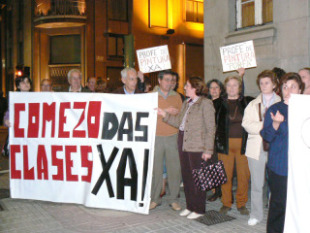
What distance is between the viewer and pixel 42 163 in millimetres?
5891

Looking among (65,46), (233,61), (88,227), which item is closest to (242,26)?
(233,61)

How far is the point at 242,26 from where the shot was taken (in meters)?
9.24

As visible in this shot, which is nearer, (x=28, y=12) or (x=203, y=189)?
(x=203, y=189)

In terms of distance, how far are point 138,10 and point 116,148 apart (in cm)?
1908

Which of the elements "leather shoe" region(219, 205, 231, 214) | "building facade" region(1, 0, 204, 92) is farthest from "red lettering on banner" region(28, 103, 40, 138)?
"building facade" region(1, 0, 204, 92)

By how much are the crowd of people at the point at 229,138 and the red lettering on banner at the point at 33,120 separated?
1.37 feet

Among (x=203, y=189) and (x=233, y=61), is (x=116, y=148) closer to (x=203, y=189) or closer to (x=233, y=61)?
(x=203, y=189)

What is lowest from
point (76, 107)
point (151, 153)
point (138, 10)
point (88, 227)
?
point (88, 227)

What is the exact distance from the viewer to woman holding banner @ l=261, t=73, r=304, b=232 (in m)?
3.94

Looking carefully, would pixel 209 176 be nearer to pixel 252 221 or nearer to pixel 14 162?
pixel 252 221

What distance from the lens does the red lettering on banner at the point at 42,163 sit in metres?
5.87

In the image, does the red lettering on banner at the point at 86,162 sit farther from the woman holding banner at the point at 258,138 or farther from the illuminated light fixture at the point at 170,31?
the illuminated light fixture at the point at 170,31

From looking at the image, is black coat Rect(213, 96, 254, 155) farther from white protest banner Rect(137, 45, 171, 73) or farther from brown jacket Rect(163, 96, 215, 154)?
white protest banner Rect(137, 45, 171, 73)

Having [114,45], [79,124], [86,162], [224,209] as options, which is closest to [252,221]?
[224,209]
